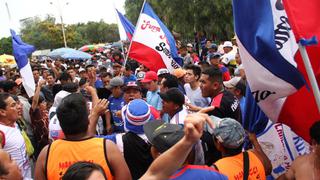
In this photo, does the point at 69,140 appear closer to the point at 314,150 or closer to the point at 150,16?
the point at 314,150

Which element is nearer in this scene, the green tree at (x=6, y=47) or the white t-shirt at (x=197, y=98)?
the white t-shirt at (x=197, y=98)

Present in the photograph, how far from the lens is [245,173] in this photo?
263 cm

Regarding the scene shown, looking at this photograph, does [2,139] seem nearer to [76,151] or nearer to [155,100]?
[76,151]

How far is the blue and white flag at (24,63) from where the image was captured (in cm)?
657

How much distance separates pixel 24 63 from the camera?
6.86m

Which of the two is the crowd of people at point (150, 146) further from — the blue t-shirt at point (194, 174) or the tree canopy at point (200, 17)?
the tree canopy at point (200, 17)

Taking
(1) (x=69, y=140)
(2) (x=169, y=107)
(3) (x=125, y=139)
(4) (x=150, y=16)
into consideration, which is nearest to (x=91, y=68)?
(4) (x=150, y=16)

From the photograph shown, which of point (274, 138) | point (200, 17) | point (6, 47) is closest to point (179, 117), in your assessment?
point (274, 138)

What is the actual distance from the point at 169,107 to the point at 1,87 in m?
3.24

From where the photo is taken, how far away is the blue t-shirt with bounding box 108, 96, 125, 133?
5465 mm

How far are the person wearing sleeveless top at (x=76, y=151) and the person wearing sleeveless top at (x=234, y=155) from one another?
0.68m

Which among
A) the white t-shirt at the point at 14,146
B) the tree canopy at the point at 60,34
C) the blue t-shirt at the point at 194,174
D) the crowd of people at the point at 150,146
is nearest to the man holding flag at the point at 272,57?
the crowd of people at the point at 150,146

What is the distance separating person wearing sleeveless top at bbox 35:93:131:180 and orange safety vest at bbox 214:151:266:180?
2.18 ft

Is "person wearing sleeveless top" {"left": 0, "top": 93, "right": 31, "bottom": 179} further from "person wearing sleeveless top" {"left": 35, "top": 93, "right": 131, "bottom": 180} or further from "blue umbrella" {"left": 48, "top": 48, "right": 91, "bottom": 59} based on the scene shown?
"blue umbrella" {"left": 48, "top": 48, "right": 91, "bottom": 59}
